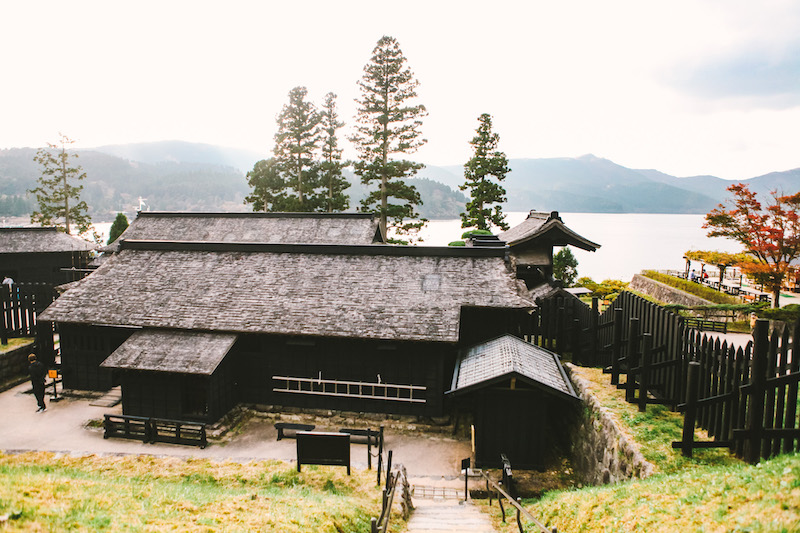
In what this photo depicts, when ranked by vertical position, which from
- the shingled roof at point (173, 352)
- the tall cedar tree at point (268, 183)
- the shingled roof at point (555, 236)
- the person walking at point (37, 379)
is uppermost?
the tall cedar tree at point (268, 183)

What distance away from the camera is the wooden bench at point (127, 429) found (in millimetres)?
13922

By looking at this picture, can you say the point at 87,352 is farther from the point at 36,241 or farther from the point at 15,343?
the point at 36,241

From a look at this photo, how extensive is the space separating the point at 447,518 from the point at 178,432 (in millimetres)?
9231

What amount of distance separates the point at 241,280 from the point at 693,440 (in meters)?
15.1

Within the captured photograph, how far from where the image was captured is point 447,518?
9164mm

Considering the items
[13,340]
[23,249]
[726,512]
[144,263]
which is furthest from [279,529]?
[23,249]

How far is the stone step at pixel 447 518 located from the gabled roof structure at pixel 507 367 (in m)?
2.72

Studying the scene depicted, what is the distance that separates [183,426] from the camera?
1464 cm

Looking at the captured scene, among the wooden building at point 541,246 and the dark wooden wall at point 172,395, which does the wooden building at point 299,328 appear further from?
the wooden building at point 541,246

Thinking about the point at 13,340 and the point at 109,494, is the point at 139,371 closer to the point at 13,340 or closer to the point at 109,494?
the point at 109,494

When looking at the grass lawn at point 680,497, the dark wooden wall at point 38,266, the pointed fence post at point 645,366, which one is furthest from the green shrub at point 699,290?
the dark wooden wall at point 38,266

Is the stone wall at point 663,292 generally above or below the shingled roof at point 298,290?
below

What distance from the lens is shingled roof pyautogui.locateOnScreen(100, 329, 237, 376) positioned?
45.9ft

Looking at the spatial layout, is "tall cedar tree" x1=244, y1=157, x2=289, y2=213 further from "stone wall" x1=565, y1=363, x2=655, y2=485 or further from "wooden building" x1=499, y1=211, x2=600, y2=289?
"stone wall" x1=565, y1=363, x2=655, y2=485
